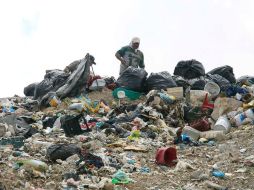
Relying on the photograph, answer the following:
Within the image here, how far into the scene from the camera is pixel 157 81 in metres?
9.28

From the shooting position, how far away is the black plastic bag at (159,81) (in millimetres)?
9184

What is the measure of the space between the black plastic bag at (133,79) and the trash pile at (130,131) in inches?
0.7

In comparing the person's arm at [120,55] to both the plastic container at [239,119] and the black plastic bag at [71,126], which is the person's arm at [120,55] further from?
the black plastic bag at [71,126]

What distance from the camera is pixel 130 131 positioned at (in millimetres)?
6992

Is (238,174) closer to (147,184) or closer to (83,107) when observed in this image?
(147,184)

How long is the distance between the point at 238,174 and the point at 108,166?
121 cm

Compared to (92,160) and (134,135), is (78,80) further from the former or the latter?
(92,160)

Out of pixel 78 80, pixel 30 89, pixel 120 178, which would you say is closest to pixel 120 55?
pixel 78 80

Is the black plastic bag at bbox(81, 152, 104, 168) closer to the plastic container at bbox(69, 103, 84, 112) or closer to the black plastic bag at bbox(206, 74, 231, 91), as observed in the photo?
the plastic container at bbox(69, 103, 84, 112)

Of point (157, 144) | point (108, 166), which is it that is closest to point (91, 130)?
point (157, 144)

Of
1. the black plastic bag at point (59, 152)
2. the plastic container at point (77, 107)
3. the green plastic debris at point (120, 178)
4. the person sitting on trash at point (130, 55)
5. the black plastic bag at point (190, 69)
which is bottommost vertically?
the green plastic debris at point (120, 178)

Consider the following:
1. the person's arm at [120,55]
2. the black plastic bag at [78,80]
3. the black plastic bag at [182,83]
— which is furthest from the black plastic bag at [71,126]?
the person's arm at [120,55]

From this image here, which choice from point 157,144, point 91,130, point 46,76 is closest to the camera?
point 157,144

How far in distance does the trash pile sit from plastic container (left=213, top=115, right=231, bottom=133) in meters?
0.01
